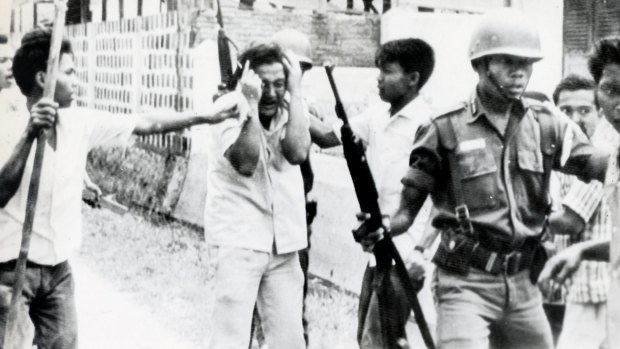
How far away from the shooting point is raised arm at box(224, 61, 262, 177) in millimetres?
3268

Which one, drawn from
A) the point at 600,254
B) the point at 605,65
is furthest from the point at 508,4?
the point at 600,254

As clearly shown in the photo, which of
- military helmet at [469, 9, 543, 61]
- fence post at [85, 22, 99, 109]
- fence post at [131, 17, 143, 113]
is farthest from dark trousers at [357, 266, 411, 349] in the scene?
fence post at [85, 22, 99, 109]

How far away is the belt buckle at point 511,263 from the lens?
2904mm

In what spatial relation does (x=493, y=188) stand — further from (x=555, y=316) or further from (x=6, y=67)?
(x=6, y=67)

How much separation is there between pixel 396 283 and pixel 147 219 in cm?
154

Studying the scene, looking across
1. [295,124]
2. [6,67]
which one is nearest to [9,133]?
[6,67]

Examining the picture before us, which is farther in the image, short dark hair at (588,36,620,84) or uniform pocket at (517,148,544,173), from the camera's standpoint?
short dark hair at (588,36,620,84)

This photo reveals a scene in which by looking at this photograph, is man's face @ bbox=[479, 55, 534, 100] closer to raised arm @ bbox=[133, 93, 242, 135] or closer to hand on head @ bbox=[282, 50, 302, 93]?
hand on head @ bbox=[282, 50, 302, 93]

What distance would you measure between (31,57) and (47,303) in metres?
0.94

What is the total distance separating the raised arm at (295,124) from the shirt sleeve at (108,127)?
0.60 m

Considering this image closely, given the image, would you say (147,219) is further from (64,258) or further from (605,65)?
(605,65)

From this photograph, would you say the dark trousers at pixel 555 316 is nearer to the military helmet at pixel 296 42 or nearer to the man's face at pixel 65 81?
the military helmet at pixel 296 42

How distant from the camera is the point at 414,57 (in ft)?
11.9

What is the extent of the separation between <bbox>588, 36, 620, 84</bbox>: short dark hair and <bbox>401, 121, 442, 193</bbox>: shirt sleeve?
25.9 inches
